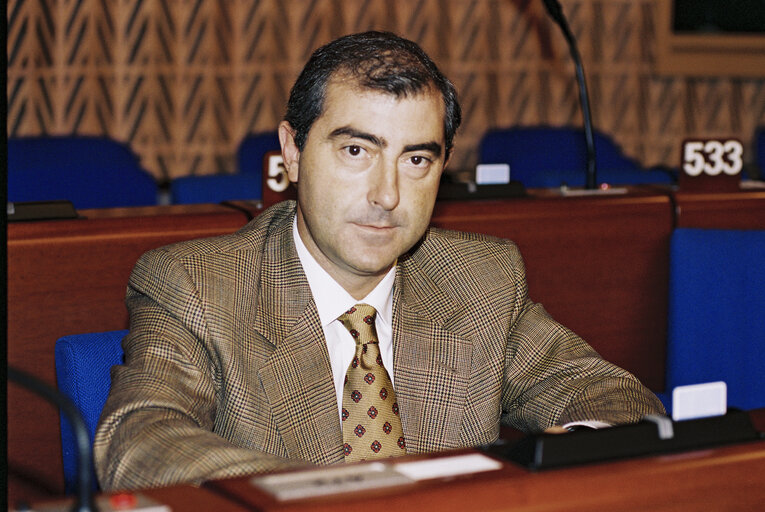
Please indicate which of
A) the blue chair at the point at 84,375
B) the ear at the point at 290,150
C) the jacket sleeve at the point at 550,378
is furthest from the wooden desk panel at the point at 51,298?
the jacket sleeve at the point at 550,378

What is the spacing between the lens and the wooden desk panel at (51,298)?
197 cm

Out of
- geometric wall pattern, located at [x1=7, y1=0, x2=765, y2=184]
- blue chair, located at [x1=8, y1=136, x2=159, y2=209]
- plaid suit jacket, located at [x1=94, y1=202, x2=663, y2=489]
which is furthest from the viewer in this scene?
geometric wall pattern, located at [x1=7, y1=0, x2=765, y2=184]

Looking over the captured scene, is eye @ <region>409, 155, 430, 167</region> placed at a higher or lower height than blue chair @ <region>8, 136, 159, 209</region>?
higher

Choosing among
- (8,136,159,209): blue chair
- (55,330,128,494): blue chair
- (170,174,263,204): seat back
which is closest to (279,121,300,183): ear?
(55,330,128,494): blue chair

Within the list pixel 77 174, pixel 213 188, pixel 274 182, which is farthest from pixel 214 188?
pixel 274 182

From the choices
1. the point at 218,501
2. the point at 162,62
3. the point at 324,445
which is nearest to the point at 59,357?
the point at 324,445

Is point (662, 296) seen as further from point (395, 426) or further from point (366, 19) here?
point (366, 19)

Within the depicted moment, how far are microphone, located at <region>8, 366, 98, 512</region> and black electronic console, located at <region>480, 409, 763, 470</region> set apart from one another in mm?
342

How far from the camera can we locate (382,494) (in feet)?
2.51

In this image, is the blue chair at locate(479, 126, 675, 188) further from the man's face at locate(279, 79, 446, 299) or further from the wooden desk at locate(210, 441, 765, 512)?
the wooden desk at locate(210, 441, 765, 512)

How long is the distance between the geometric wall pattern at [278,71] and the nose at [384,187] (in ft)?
10.5

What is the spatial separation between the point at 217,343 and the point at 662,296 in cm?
149

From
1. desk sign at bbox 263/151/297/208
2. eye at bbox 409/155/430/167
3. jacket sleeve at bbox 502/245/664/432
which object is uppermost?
eye at bbox 409/155/430/167

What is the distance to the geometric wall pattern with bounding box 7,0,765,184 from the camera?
14.6ft
